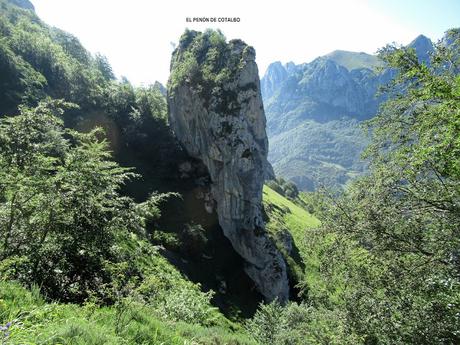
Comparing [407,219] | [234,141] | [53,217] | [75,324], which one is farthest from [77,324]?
[234,141]

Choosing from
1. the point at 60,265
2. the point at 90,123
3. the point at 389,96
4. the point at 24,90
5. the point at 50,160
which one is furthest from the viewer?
the point at 90,123

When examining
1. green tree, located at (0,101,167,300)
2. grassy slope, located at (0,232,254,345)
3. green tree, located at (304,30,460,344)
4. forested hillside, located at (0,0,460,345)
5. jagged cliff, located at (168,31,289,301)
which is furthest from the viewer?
jagged cliff, located at (168,31,289,301)

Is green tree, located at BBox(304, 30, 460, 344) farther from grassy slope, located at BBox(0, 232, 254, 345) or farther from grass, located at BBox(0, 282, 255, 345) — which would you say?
grass, located at BBox(0, 282, 255, 345)

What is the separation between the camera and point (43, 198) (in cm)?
1003

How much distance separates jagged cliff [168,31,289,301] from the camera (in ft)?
149

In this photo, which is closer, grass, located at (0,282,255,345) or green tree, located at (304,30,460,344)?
grass, located at (0,282,255,345)

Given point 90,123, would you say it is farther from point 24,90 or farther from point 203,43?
point 203,43

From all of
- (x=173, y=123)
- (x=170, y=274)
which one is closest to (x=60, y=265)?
(x=170, y=274)

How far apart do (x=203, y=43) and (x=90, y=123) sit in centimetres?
2798

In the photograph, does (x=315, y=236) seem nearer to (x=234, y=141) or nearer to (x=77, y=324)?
(x=77, y=324)

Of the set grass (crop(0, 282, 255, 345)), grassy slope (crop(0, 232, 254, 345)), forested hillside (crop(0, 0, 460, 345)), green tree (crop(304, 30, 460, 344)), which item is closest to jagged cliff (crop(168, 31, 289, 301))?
forested hillside (crop(0, 0, 460, 345))

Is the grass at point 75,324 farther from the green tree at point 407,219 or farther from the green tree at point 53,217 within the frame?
the green tree at point 407,219

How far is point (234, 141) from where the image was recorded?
1901 inches

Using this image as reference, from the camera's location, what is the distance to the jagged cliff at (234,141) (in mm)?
45419
